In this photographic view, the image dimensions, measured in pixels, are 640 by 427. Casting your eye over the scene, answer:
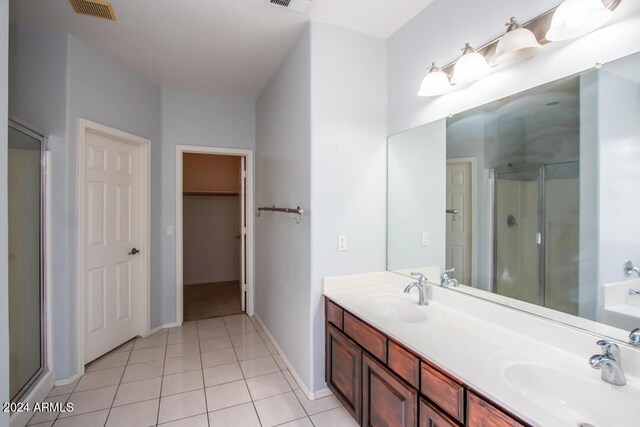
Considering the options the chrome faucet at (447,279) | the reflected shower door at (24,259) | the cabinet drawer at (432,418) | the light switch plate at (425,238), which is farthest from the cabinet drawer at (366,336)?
the reflected shower door at (24,259)

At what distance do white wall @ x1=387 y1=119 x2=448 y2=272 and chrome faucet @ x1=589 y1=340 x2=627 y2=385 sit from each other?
975 millimetres

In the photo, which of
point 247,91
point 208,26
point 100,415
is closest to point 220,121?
point 247,91

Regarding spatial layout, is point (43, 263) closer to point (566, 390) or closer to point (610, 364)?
point (566, 390)

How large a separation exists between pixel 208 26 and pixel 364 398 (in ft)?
8.77

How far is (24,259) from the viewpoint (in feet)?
6.78

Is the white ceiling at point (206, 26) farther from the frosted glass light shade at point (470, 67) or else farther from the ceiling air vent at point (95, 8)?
the frosted glass light shade at point (470, 67)

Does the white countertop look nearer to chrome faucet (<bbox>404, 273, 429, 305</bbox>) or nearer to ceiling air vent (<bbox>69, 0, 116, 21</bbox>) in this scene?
chrome faucet (<bbox>404, 273, 429, 305</bbox>)

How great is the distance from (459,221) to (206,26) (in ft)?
7.33

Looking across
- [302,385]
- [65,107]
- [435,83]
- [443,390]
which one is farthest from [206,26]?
[302,385]

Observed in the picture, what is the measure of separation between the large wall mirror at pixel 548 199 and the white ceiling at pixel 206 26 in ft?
2.85

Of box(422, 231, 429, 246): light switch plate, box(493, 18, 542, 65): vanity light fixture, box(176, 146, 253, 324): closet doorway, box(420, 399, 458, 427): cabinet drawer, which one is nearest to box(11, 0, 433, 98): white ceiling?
box(493, 18, 542, 65): vanity light fixture

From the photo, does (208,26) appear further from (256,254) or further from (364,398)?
(364,398)

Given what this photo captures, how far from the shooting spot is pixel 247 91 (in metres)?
3.46

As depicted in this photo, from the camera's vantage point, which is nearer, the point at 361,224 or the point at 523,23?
the point at 523,23
